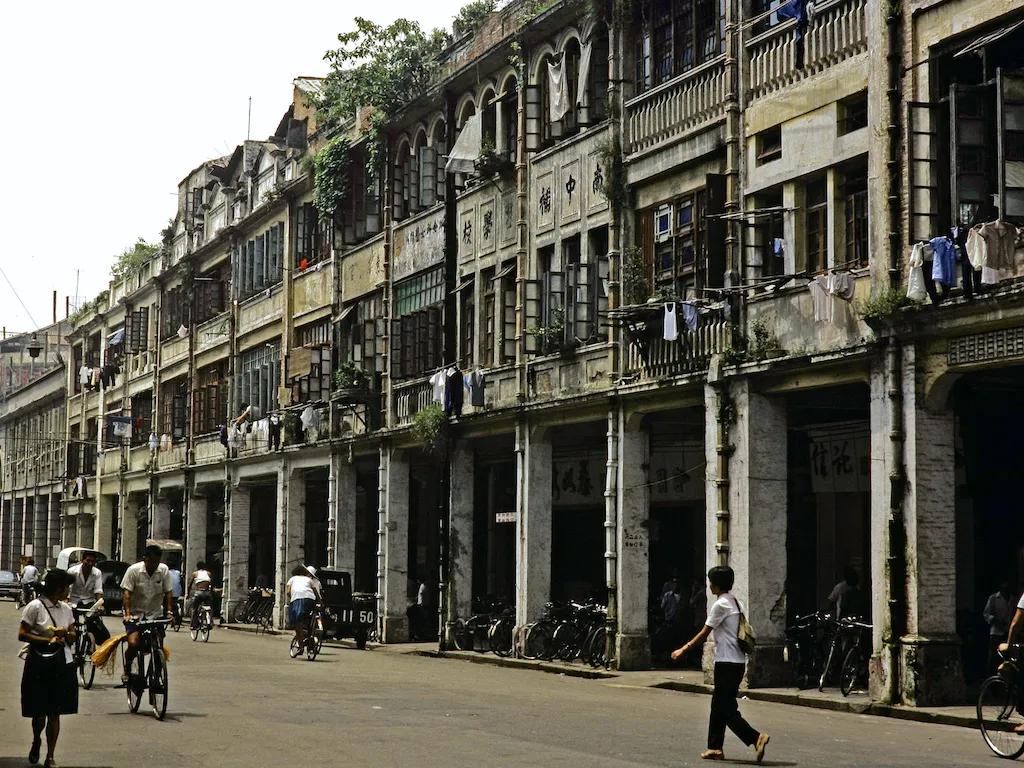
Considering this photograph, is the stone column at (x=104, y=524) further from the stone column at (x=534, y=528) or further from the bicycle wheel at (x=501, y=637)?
the stone column at (x=534, y=528)

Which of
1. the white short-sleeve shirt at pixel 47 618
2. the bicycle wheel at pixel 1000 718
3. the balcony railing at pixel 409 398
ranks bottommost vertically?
the bicycle wheel at pixel 1000 718

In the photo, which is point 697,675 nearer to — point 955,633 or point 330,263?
point 955,633

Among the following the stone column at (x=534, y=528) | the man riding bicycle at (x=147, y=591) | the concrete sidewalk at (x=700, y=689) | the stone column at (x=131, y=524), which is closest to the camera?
the man riding bicycle at (x=147, y=591)

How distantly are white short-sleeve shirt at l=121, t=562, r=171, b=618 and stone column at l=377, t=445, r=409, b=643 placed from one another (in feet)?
62.7

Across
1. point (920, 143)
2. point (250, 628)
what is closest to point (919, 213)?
→ point (920, 143)

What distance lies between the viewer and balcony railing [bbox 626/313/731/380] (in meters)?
24.6

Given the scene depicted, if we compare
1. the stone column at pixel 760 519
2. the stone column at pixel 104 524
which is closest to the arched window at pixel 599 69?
the stone column at pixel 760 519

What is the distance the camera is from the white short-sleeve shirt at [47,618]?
13.3m

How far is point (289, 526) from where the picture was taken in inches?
1713

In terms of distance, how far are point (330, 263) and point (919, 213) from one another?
924 inches

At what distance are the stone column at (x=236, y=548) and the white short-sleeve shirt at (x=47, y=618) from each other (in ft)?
114

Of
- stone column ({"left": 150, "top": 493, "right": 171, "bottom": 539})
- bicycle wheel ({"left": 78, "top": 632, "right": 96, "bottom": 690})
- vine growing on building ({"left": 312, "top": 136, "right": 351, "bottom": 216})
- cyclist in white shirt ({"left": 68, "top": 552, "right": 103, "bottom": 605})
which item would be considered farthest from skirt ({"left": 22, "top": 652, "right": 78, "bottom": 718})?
stone column ({"left": 150, "top": 493, "right": 171, "bottom": 539})

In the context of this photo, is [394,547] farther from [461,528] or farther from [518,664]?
[518,664]

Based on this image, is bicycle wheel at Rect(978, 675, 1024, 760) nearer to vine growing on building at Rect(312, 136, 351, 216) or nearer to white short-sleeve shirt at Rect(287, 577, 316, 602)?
white short-sleeve shirt at Rect(287, 577, 316, 602)
